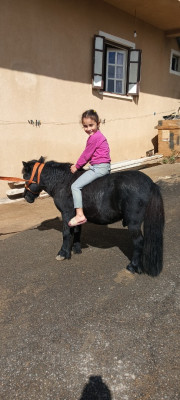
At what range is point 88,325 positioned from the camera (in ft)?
8.60

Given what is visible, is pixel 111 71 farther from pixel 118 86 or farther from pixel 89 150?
pixel 89 150

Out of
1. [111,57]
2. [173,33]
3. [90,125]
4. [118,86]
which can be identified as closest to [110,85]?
[118,86]

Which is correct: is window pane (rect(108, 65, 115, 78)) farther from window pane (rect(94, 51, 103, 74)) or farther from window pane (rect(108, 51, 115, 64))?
window pane (rect(94, 51, 103, 74))

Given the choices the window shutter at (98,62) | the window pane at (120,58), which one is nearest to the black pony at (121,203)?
the window shutter at (98,62)

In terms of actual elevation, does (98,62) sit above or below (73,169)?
above

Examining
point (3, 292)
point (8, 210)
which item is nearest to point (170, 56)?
point (8, 210)

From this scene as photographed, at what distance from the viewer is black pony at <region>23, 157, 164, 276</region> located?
10.7ft

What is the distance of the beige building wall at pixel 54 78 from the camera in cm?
699

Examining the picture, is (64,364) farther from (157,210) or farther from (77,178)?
(77,178)

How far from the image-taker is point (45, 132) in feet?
26.3

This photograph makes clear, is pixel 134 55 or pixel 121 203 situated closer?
pixel 121 203

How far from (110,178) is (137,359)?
Result: 2054mm

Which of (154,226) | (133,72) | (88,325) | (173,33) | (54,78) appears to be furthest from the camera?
(173,33)

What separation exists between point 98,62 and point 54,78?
70.5 inches
